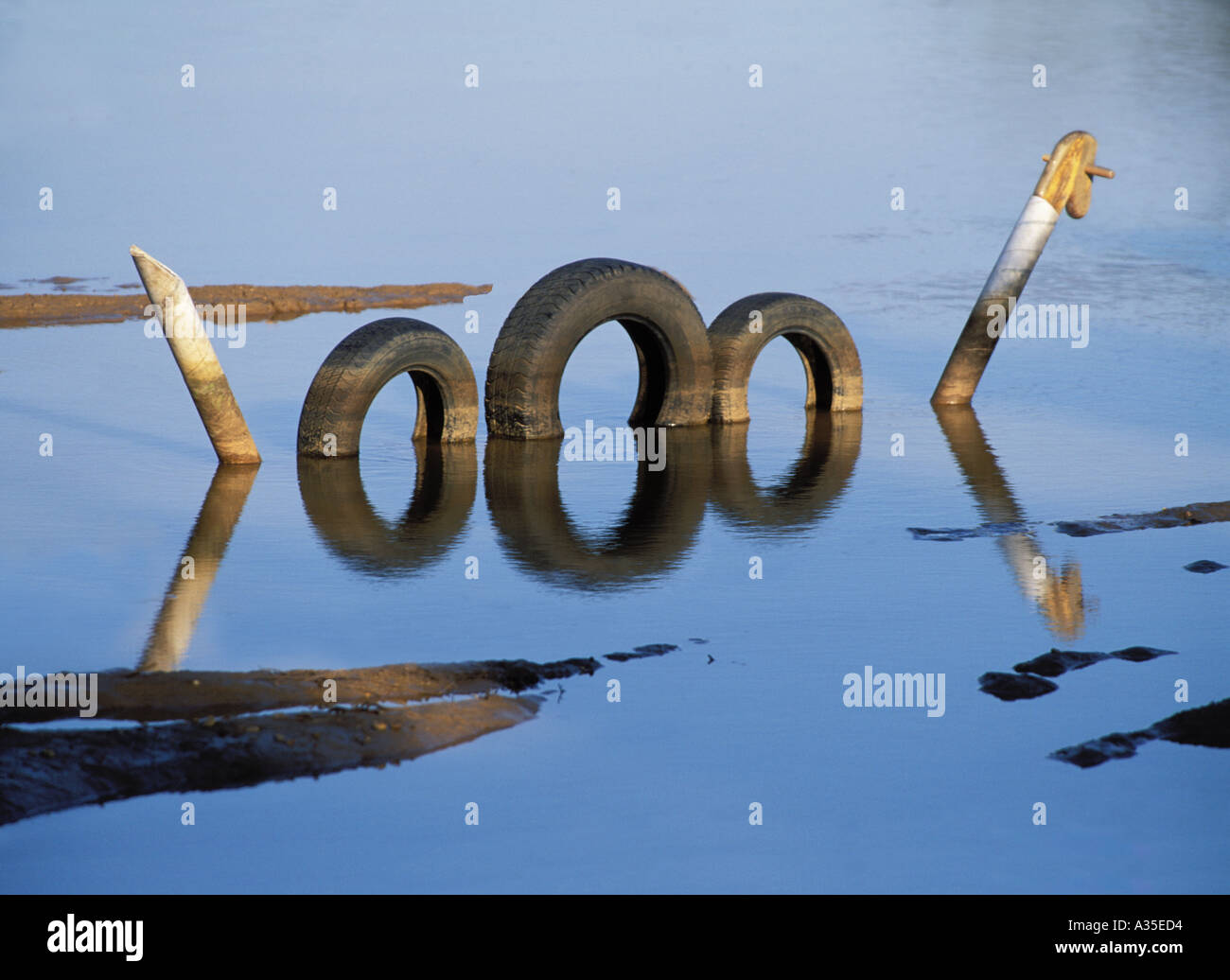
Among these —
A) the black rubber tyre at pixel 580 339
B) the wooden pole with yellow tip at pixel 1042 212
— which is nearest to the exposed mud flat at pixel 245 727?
the black rubber tyre at pixel 580 339

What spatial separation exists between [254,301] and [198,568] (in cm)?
1841

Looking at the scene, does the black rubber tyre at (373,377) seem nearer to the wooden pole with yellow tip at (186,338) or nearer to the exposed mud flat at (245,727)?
the wooden pole with yellow tip at (186,338)

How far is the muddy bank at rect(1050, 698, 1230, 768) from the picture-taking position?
7.59 meters

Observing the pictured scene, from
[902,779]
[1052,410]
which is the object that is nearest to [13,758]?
[902,779]

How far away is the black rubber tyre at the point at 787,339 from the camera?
16938mm

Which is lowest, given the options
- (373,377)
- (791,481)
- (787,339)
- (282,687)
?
(282,687)

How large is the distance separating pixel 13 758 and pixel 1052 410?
46.0 ft

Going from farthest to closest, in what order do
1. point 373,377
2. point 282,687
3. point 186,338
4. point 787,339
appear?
point 787,339
point 373,377
point 186,338
point 282,687

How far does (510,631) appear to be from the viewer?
30.9 feet

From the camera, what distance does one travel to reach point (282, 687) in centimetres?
827

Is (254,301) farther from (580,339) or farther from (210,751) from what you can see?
(210,751)

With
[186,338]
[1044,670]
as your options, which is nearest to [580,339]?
[186,338]

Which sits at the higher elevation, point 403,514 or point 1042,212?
point 1042,212

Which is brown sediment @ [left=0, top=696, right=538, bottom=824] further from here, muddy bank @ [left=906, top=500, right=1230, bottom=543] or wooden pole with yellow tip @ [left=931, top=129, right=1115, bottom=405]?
wooden pole with yellow tip @ [left=931, top=129, right=1115, bottom=405]
